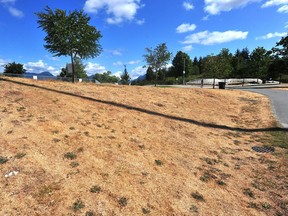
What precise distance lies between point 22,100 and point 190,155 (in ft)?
22.3

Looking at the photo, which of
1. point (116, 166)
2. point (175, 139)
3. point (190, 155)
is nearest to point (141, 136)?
point (175, 139)

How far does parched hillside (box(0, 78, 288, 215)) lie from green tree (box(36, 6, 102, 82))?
40.1 feet

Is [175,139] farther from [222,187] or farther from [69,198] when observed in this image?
[69,198]

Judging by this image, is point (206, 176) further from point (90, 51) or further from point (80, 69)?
point (80, 69)

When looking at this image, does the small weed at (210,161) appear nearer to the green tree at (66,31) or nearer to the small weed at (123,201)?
the small weed at (123,201)

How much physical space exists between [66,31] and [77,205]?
2026 cm

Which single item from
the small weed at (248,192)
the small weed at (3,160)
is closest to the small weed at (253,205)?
the small weed at (248,192)

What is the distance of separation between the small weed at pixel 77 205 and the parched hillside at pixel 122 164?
19mm

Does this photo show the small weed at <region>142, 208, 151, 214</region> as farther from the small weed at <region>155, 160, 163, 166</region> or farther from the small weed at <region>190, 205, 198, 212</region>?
the small weed at <region>155, 160, 163, 166</region>

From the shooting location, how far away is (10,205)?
13.7 feet

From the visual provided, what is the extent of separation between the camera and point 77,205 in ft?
14.5

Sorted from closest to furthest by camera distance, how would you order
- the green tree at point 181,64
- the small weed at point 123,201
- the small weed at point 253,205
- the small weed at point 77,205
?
the small weed at point 77,205 → the small weed at point 123,201 → the small weed at point 253,205 → the green tree at point 181,64

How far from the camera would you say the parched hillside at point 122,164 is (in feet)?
15.4

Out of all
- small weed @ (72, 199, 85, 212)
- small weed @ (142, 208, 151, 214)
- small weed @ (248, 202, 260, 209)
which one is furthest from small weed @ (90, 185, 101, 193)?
small weed @ (248, 202, 260, 209)
